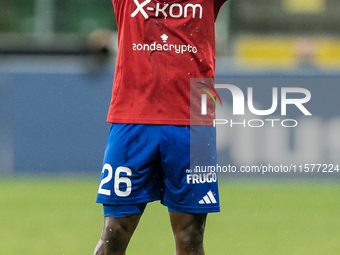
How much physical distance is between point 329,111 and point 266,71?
0.97 meters

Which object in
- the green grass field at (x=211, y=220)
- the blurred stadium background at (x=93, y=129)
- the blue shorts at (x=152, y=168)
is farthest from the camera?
the blurred stadium background at (x=93, y=129)

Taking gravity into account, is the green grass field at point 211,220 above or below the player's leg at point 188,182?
below

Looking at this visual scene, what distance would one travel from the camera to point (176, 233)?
248 cm

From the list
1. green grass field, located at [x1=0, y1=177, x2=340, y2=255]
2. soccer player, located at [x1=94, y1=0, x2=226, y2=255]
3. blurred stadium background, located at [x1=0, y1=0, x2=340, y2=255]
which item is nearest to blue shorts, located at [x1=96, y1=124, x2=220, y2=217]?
soccer player, located at [x1=94, y1=0, x2=226, y2=255]

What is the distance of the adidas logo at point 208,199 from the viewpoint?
2450 millimetres

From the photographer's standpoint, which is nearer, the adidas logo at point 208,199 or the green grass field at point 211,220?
the adidas logo at point 208,199

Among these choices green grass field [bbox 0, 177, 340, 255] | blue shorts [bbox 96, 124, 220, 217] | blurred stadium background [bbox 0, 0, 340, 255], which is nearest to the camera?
blue shorts [bbox 96, 124, 220, 217]

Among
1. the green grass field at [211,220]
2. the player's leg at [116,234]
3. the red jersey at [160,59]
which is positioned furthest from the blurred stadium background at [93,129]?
the red jersey at [160,59]

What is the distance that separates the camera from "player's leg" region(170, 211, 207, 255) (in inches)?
96.8

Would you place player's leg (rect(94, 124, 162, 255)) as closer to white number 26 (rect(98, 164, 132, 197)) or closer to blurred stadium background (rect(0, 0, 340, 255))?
white number 26 (rect(98, 164, 132, 197))

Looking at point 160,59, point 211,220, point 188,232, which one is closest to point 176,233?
point 188,232

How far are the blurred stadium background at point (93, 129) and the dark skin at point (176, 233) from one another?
221cm

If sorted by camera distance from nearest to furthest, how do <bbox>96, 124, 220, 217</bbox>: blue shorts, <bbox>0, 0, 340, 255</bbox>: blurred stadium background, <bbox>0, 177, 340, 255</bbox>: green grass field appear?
<bbox>96, 124, 220, 217</bbox>: blue shorts
<bbox>0, 177, 340, 255</bbox>: green grass field
<bbox>0, 0, 340, 255</bbox>: blurred stadium background

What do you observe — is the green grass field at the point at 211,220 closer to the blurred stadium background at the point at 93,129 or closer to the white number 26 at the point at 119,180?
the blurred stadium background at the point at 93,129
